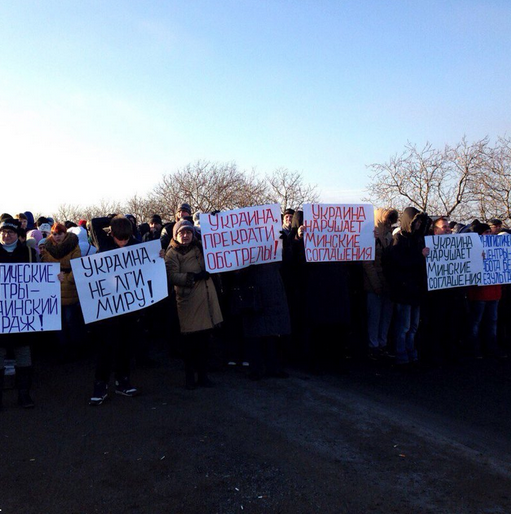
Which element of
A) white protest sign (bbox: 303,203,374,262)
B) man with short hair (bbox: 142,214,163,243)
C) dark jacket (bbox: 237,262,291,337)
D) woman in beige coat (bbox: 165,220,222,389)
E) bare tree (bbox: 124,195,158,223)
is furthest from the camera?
bare tree (bbox: 124,195,158,223)

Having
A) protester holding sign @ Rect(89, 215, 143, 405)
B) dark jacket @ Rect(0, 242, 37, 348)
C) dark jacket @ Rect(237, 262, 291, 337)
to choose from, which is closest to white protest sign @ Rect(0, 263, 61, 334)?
dark jacket @ Rect(0, 242, 37, 348)

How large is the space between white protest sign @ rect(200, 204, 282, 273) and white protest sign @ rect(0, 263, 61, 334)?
177cm

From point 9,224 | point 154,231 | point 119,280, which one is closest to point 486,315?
point 119,280

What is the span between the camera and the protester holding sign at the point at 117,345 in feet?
19.1

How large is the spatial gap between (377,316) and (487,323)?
189cm

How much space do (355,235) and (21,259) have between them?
415cm

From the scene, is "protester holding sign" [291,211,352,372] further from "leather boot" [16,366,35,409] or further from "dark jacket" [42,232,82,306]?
"leather boot" [16,366,35,409]

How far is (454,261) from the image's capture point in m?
7.78

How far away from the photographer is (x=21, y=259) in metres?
5.93

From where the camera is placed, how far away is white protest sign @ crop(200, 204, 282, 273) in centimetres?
659

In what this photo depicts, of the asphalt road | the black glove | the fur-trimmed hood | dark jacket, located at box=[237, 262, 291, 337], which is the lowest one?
the asphalt road

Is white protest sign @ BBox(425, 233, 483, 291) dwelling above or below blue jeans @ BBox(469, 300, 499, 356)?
above

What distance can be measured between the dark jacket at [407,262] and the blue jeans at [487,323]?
4.53 ft

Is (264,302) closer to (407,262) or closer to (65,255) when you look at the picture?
(407,262)
